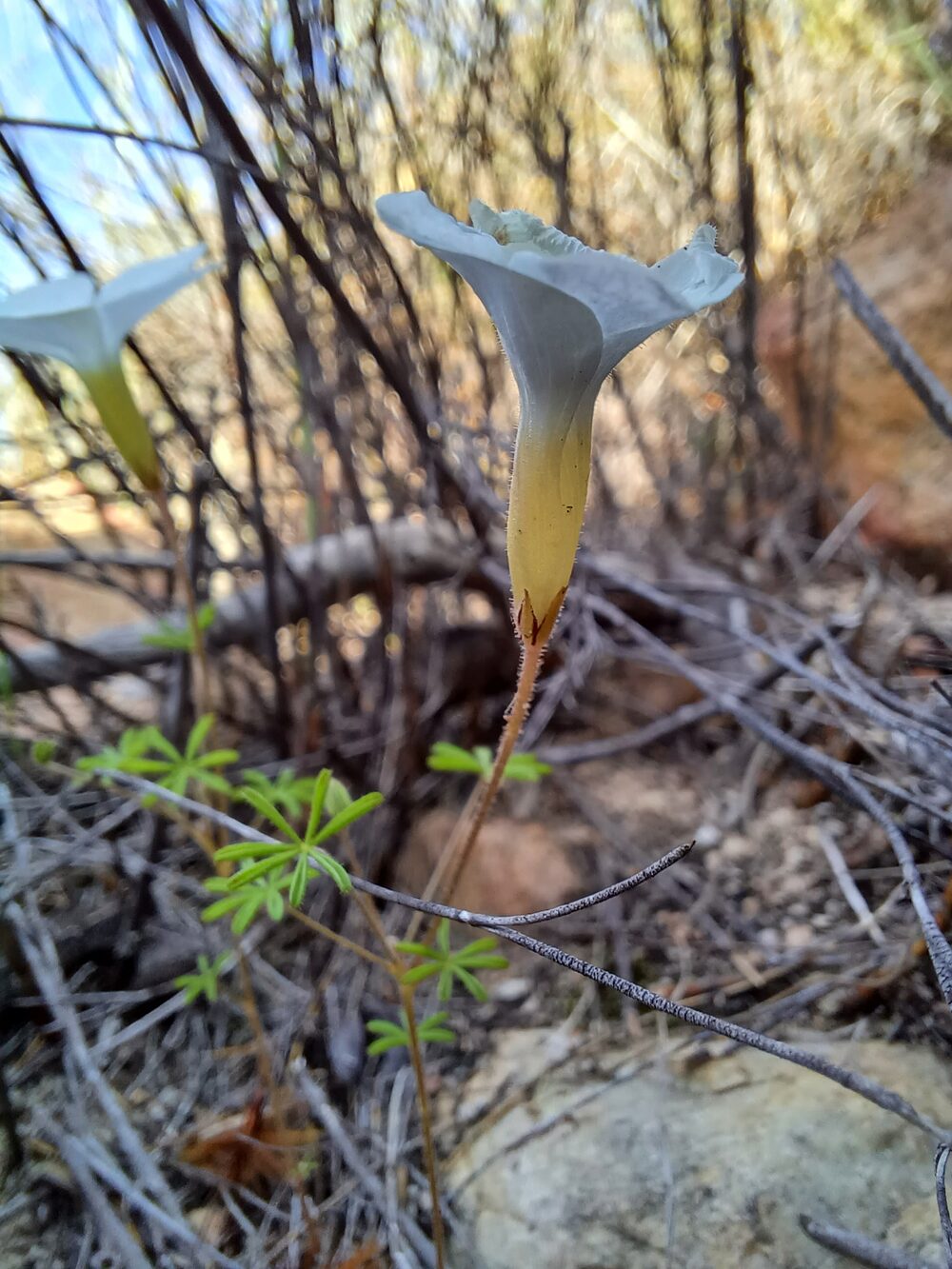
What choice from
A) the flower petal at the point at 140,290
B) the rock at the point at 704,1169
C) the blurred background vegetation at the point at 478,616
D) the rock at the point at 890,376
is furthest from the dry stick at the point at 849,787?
the rock at the point at 890,376

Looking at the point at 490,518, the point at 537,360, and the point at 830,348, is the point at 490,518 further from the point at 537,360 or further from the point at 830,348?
the point at 830,348

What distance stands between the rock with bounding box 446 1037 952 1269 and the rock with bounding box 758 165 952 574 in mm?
1241

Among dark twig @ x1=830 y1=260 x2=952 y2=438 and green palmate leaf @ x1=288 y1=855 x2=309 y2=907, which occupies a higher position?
dark twig @ x1=830 y1=260 x2=952 y2=438

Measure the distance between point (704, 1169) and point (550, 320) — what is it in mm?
723

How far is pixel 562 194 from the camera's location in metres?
1.39

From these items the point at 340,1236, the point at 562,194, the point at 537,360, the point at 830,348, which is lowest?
the point at 340,1236

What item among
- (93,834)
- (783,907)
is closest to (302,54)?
(93,834)

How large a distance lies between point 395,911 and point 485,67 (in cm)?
134

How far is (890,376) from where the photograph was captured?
1.77 metres

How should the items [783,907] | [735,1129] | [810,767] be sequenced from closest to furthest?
[735,1129]
[810,767]
[783,907]

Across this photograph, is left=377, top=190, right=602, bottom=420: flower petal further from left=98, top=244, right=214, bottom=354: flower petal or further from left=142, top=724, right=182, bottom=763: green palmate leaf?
left=142, top=724, right=182, bottom=763: green palmate leaf

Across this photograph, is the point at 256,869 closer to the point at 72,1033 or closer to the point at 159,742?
the point at 159,742

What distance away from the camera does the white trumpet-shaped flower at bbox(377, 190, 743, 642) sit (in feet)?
1.47

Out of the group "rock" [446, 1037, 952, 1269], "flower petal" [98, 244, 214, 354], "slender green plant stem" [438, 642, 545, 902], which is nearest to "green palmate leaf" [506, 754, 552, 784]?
"slender green plant stem" [438, 642, 545, 902]
